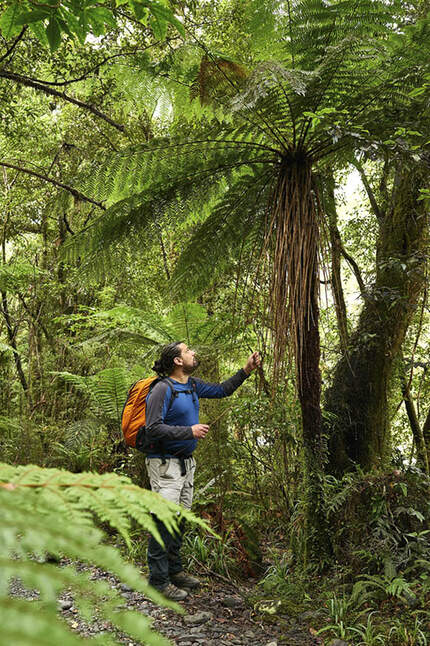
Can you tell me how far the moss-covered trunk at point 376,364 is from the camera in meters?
4.38

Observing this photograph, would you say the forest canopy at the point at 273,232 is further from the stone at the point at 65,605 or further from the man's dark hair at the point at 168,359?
the stone at the point at 65,605

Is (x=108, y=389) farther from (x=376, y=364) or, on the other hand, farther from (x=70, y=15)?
(x=70, y=15)

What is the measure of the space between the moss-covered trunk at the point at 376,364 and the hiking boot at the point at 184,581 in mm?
1476

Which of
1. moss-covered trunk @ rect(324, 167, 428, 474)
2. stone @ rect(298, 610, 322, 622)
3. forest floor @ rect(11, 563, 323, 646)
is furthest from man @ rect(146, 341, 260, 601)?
moss-covered trunk @ rect(324, 167, 428, 474)

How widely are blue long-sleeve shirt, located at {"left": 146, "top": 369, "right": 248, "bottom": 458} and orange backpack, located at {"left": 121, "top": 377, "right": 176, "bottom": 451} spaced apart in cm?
7

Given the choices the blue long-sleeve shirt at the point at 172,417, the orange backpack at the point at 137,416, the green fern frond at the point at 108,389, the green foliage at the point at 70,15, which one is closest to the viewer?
the green foliage at the point at 70,15

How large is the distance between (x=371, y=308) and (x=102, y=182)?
8.24 feet

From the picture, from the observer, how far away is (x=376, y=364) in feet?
14.6

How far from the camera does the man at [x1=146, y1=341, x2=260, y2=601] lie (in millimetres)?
3461

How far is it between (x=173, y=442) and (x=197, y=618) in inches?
44.1

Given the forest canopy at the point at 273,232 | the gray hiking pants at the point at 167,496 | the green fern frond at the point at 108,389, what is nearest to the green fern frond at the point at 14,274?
the forest canopy at the point at 273,232

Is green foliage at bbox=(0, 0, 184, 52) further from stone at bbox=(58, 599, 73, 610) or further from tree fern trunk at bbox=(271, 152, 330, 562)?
stone at bbox=(58, 599, 73, 610)

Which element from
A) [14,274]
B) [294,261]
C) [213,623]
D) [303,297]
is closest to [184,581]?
[213,623]

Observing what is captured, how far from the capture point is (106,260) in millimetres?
4078
